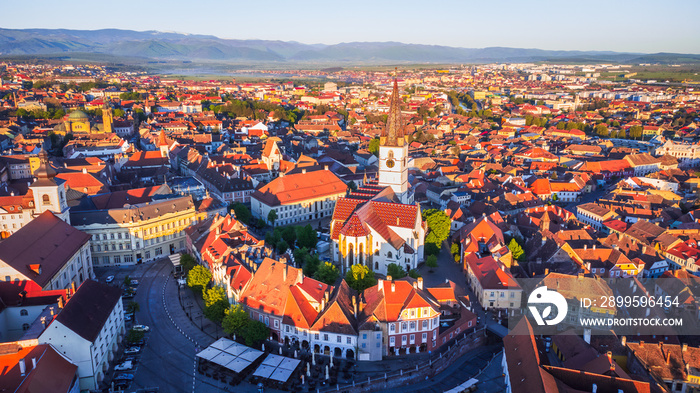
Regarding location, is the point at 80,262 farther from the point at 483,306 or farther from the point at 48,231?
the point at 483,306

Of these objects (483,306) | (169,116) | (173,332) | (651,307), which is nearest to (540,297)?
(483,306)

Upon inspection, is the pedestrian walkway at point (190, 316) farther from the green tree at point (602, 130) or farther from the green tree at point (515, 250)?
the green tree at point (602, 130)

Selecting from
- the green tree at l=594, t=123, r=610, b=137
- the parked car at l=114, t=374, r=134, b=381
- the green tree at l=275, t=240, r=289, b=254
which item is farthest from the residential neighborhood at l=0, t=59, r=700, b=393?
the green tree at l=594, t=123, r=610, b=137

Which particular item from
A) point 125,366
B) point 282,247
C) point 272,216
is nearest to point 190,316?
point 125,366

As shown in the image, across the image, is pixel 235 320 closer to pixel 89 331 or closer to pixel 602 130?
pixel 89 331

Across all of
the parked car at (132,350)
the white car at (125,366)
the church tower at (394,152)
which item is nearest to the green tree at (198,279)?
the parked car at (132,350)

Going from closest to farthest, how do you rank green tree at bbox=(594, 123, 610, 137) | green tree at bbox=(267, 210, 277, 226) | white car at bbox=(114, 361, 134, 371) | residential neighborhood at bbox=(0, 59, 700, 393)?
residential neighborhood at bbox=(0, 59, 700, 393) → white car at bbox=(114, 361, 134, 371) → green tree at bbox=(267, 210, 277, 226) → green tree at bbox=(594, 123, 610, 137)

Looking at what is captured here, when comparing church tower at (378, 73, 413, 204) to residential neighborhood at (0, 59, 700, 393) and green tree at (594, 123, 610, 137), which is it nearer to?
residential neighborhood at (0, 59, 700, 393)
